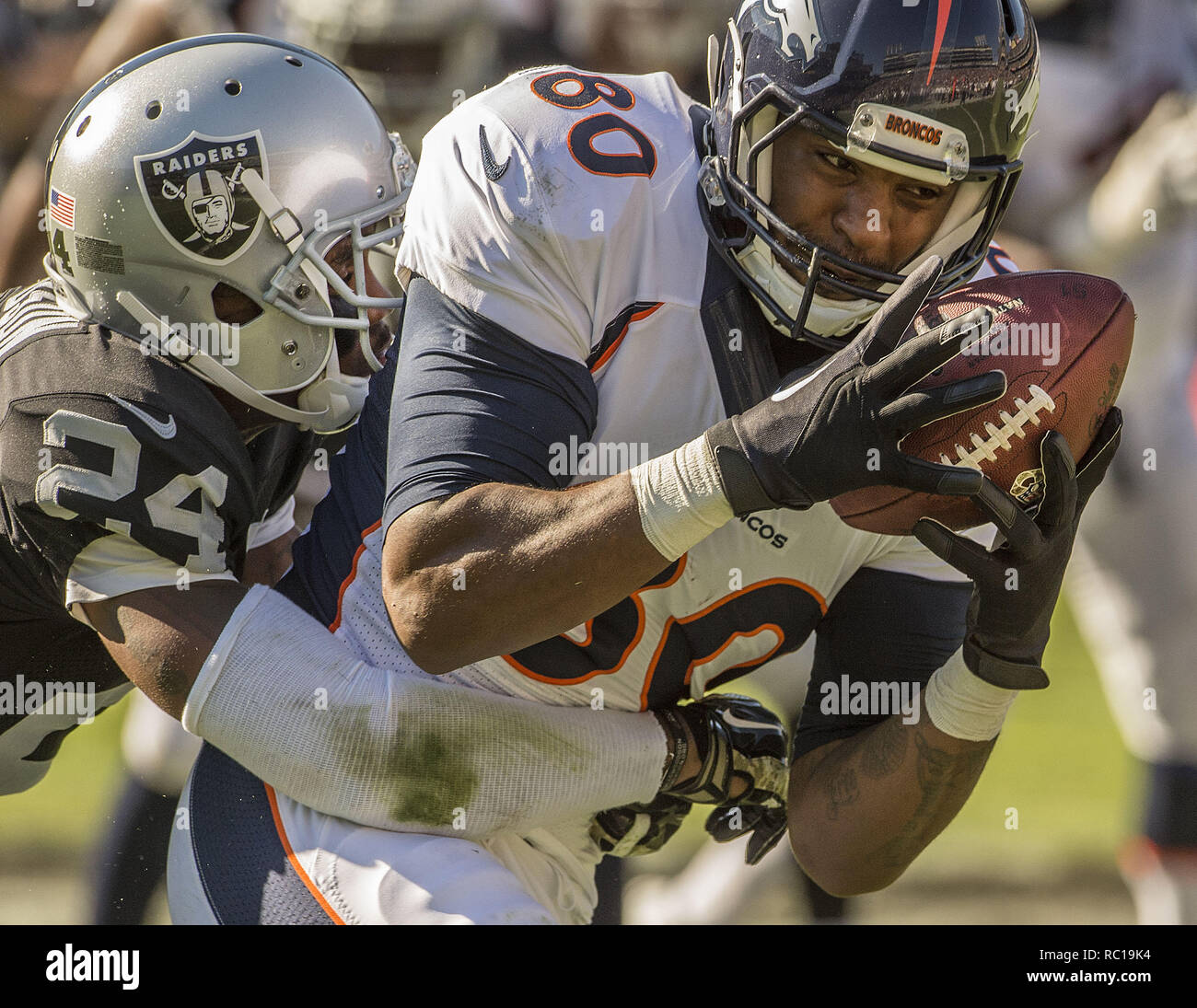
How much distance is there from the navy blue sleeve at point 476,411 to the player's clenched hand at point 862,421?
0.72ft

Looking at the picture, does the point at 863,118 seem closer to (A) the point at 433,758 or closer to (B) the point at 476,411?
(B) the point at 476,411

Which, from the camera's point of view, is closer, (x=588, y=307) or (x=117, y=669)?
(x=588, y=307)

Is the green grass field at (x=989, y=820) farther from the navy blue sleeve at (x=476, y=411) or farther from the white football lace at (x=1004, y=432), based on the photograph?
the white football lace at (x=1004, y=432)

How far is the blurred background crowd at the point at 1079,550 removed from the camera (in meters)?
3.97

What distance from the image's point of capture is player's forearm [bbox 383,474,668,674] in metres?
1.89

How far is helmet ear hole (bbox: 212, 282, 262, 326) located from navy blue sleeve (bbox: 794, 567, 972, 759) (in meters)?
0.98

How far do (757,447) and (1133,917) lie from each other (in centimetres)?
282

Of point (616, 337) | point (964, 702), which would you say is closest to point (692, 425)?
point (616, 337)

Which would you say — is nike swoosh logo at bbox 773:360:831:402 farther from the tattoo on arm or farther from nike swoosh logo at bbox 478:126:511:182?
the tattoo on arm

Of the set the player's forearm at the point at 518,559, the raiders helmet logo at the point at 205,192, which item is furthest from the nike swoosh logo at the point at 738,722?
the raiders helmet logo at the point at 205,192

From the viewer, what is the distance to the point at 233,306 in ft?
8.04

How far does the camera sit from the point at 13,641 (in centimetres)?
250
